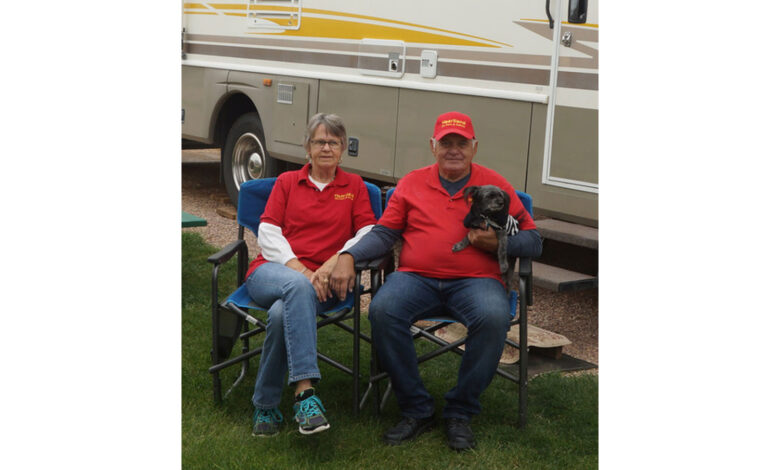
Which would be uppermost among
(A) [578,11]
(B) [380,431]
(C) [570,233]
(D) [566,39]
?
(A) [578,11]

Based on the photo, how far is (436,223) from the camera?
3510 mm

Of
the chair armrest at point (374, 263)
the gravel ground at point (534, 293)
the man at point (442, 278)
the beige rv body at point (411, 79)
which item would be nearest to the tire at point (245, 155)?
the beige rv body at point (411, 79)

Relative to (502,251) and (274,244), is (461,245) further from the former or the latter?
(274,244)

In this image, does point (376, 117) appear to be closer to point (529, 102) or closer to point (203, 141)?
point (529, 102)

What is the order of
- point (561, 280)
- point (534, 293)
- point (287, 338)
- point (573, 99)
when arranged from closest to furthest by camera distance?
point (287, 338) → point (561, 280) → point (573, 99) → point (534, 293)

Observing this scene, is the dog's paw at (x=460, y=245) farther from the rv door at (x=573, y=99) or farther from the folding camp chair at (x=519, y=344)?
the rv door at (x=573, y=99)

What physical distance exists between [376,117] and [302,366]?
2.93 meters

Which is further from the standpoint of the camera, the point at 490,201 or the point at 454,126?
the point at 454,126

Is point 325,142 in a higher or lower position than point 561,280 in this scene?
higher

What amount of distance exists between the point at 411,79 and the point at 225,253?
231cm

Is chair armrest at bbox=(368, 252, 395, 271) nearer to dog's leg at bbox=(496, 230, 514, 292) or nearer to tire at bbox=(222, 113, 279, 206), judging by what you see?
dog's leg at bbox=(496, 230, 514, 292)

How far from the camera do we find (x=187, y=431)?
3.31m

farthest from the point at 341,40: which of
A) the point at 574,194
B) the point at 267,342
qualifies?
the point at 267,342

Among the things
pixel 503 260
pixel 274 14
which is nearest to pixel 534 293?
pixel 503 260
